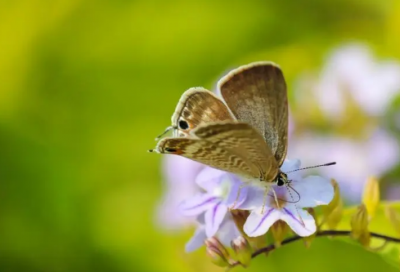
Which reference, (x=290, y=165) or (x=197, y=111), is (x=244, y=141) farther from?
(x=290, y=165)

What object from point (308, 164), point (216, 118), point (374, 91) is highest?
point (216, 118)

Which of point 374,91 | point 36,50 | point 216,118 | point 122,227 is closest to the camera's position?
point 216,118

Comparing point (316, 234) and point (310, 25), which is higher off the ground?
point (310, 25)

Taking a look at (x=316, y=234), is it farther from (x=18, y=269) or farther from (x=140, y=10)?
(x=140, y=10)

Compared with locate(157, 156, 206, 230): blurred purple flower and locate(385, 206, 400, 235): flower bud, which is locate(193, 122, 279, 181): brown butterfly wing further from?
locate(157, 156, 206, 230): blurred purple flower

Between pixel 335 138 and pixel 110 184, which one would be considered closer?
pixel 335 138

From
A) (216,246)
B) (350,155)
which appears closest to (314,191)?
(216,246)

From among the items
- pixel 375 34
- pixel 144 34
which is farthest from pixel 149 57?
pixel 375 34

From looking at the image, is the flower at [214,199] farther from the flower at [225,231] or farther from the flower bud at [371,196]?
the flower bud at [371,196]

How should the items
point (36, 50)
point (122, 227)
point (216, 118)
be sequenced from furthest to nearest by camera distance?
point (36, 50) < point (122, 227) < point (216, 118)
